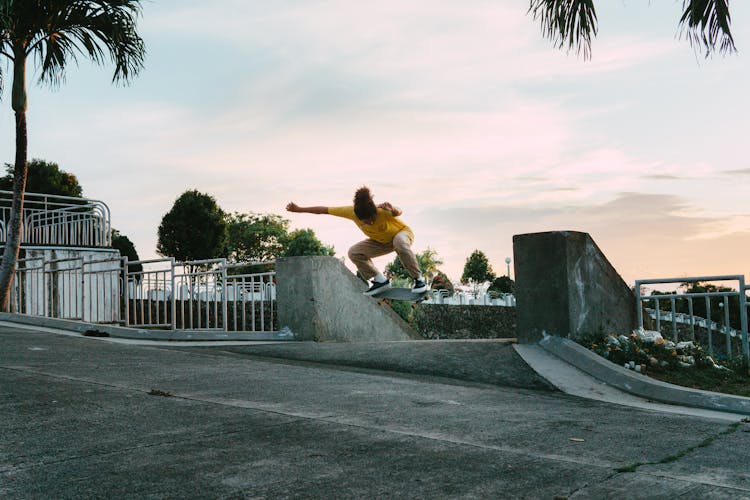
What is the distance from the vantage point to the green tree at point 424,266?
69.2 m

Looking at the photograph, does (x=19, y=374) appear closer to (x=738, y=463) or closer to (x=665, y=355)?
(x=738, y=463)

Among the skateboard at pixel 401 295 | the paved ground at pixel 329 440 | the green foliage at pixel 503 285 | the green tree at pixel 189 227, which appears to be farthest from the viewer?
the green foliage at pixel 503 285

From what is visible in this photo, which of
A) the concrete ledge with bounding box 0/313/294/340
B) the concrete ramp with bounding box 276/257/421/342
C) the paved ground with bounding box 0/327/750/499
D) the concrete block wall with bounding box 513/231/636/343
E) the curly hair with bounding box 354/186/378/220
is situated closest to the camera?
the paved ground with bounding box 0/327/750/499

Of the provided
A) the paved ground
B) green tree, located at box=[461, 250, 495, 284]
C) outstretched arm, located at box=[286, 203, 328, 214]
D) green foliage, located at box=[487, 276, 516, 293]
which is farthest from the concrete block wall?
green tree, located at box=[461, 250, 495, 284]

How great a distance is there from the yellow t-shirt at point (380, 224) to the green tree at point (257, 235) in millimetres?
64257

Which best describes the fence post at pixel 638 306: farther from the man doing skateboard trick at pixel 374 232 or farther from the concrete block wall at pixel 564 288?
the man doing skateboard trick at pixel 374 232

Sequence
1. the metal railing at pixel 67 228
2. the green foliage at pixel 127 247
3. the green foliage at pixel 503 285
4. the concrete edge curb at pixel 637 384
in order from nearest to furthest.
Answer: the concrete edge curb at pixel 637 384, the metal railing at pixel 67 228, the green foliage at pixel 127 247, the green foliage at pixel 503 285

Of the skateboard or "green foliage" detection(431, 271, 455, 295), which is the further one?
"green foliage" detection(431, 271, 455, 295)

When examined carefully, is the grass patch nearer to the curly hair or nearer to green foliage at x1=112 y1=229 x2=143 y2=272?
the curly hair

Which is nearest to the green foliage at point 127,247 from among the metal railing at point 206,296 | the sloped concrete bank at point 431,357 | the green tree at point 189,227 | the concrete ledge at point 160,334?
the green tree at point 189,227

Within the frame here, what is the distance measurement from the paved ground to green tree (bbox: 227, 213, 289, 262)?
219 ft

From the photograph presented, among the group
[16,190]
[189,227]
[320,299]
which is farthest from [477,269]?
[320,299]

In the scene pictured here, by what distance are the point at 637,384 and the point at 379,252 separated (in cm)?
401

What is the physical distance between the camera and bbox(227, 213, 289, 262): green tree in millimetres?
73938
